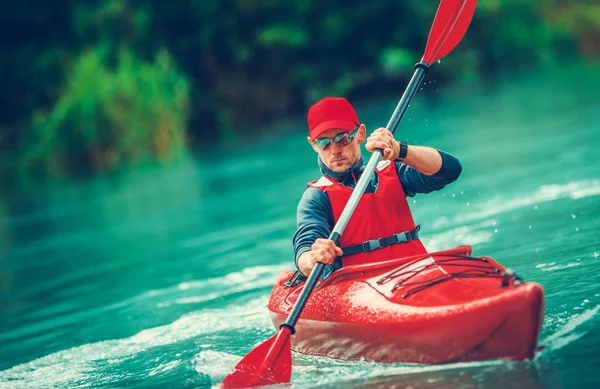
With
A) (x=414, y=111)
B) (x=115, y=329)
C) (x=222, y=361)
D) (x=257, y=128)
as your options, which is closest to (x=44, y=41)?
(x=257, y=128)

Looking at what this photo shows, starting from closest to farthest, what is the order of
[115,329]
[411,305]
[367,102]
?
[411,305]
[115,329]
[367,102]

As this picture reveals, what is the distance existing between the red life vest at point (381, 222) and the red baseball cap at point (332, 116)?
0.90ft

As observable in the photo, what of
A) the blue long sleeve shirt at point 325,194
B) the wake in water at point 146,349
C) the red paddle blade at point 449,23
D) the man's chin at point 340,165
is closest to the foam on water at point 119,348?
the wake in water at point 146,349

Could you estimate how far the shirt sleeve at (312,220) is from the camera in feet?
13.5

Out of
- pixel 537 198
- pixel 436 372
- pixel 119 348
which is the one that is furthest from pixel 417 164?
pixel 537 198

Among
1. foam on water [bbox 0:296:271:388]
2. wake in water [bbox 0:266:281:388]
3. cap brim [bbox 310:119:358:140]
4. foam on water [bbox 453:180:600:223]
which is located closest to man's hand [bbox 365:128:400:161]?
cap brim [bbox 310:119:358:140]

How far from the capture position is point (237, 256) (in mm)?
7457

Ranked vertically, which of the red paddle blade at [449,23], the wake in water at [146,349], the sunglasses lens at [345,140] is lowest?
the wake in water at [146,349]

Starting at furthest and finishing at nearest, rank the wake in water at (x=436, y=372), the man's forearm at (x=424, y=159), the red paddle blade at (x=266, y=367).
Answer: the man's forearm at (x=424, y=159), the red paddle blade at (x=266, y=367), the wake in water at (x=436, y=372)

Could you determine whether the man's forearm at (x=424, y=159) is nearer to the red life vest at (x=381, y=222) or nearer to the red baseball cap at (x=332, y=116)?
the red life vest at (x=381, y=222)

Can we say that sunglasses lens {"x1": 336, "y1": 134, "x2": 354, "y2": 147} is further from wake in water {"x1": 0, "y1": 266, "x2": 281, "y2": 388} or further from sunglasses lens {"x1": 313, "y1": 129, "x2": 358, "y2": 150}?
wake in water {"x1": 0, "y1": 266, "x2": 281, "y2": 388}

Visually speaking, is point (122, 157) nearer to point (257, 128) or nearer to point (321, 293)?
point (257, 128)

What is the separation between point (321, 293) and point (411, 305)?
0.54 meters

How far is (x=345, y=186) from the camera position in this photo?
416 centimetres
